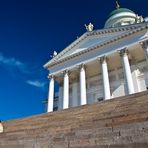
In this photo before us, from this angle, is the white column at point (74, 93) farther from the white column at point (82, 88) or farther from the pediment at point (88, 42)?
the pediment at point (88, 42)

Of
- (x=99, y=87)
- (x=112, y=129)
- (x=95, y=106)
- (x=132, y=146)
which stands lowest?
(x=132, y=146)

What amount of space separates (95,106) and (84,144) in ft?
14.8

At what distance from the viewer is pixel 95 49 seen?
26.0m

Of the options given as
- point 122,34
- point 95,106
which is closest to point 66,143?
point 95,106

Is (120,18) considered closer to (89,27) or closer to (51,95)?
(89,27)

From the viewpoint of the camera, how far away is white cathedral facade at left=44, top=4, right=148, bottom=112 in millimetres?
23203

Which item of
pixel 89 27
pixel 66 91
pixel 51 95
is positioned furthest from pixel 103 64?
pixel 89 27

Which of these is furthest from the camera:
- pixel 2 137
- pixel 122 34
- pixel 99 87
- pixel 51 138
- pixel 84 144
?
pixel 99 87

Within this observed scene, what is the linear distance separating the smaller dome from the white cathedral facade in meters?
11.9

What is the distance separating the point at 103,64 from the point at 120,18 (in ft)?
65.2

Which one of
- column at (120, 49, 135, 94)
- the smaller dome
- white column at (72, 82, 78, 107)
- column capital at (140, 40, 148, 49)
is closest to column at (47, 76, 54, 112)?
white column at (72, 82, 78, 107)

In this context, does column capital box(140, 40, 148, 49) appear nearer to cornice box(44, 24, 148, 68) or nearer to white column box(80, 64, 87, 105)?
cornice box(44, 24, 148, 68)

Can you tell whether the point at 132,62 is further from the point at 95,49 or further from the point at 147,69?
the point at 95,49

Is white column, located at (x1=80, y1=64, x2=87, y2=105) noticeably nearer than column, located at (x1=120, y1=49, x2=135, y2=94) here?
No
